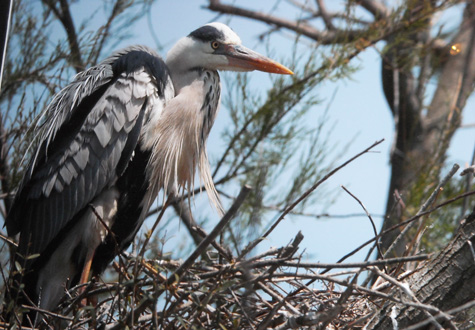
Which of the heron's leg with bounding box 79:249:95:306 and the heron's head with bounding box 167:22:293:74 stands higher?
the heron's head with bounding box 167:22:293:74

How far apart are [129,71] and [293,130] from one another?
3.99ft

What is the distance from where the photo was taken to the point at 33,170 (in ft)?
7.60

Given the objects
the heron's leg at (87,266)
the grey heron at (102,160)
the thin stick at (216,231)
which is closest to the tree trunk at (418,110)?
the grey heron at (102,160)

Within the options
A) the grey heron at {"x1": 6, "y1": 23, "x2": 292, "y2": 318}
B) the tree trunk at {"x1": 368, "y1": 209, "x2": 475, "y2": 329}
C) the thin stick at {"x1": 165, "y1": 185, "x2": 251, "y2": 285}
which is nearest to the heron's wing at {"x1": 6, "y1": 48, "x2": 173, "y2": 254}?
the grey heron at {"x1": 6, "y1": 23, "x2": 292, "y2": 318}

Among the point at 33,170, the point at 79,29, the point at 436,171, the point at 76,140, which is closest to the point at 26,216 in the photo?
the point at 33,170

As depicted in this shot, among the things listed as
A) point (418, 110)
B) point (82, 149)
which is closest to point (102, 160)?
point (82, 149)

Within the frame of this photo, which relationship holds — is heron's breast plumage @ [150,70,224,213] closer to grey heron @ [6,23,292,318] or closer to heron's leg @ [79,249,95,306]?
grey heron @ [6,23,292,318]

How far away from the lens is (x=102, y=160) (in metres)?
2.27

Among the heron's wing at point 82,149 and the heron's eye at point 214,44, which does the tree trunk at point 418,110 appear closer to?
the heron's eye at point 214,44

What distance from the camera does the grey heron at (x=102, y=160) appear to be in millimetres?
2260

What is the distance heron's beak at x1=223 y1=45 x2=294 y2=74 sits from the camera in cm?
253

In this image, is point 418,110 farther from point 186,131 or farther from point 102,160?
point 102,160

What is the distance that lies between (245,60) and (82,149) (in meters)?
0.69

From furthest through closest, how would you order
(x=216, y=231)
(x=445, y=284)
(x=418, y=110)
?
1. (x=418, y=110)
2. (x=445, y=284)
3. (x=216, y=231)
